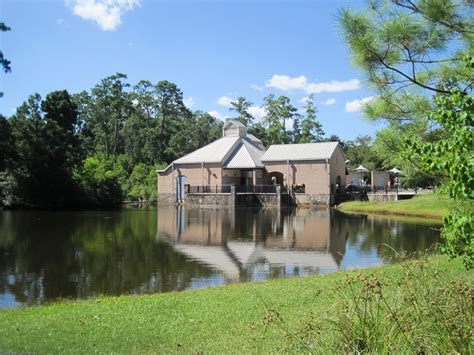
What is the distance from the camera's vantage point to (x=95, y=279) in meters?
11.6

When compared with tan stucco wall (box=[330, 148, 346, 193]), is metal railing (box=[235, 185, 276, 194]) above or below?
below

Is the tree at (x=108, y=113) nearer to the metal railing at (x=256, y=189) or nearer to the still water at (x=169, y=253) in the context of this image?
the metal railing at (x=256, y=189)

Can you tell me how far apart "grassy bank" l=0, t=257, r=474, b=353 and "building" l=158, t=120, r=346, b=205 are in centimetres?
3494

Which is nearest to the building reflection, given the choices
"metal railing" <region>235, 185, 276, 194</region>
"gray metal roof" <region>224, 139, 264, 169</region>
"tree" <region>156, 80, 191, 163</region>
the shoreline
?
the shoreline

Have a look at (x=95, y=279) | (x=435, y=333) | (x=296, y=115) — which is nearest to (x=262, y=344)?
(x=435, y=333)

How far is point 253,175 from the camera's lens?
154 feet

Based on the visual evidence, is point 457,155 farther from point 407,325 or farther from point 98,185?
point 98,185

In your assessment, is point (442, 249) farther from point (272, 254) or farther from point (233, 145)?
point (233, 145)

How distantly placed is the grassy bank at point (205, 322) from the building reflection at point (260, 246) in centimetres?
370

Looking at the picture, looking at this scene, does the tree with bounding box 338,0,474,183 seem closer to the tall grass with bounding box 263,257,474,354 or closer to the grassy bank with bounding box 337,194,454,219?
the tall grass with bounding box 263,257,474,354

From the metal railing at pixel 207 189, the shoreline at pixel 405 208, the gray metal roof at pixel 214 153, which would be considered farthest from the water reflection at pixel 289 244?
the gray metal roof at pixel 214 153

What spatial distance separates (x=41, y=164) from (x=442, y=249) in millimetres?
38256

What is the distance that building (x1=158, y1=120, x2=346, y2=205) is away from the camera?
4379 cm

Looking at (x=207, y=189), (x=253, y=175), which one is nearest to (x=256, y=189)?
(x=253, y=175)
